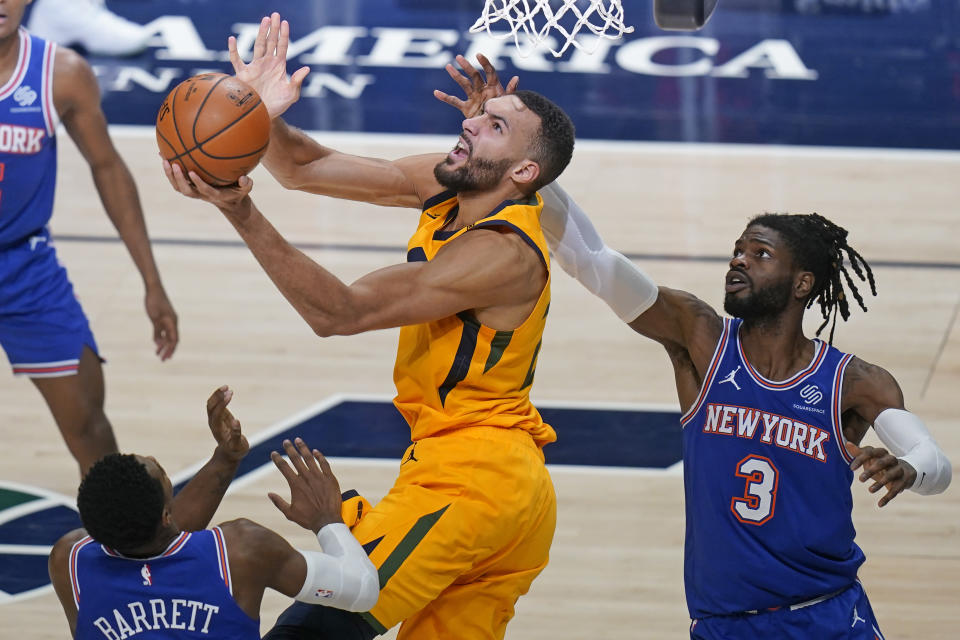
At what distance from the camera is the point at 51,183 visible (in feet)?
17.1

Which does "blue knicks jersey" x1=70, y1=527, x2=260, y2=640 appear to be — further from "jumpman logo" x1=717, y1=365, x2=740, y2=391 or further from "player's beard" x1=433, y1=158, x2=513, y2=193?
"jumpman logo" x1=717, y1=365, x2=740, y2=391

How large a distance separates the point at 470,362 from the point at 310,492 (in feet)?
1.75

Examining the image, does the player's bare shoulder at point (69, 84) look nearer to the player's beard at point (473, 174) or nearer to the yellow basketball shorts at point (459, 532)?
the player's beard at point (473, 174)

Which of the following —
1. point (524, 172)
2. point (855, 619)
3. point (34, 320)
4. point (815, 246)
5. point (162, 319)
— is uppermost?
point (524, 172)

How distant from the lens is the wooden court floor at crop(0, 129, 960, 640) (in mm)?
5168

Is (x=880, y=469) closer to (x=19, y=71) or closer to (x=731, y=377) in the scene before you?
(x=731, y=377)

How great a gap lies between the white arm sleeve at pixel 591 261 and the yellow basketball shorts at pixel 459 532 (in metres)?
0.50

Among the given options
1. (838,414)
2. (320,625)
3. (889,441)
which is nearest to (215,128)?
(320,625)

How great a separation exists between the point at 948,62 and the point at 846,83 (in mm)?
1008

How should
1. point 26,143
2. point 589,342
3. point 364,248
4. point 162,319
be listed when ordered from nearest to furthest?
point 26,143 < point 162,319 < point 589,342 < point 364,248

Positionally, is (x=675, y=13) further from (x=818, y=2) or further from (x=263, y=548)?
(x=818, y=2)

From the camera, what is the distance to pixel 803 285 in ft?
12.9

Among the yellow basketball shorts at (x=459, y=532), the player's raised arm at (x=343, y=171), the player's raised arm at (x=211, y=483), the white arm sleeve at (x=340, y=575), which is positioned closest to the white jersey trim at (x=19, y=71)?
the player's raised arm at (x=343, y=171)

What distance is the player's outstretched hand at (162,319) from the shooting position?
5.22m
